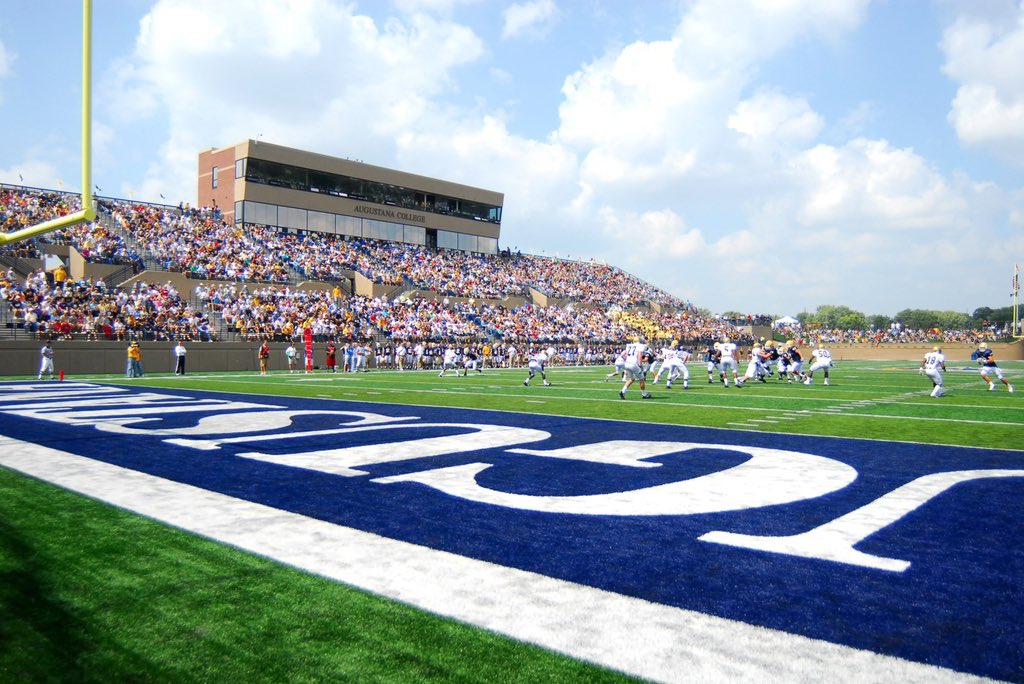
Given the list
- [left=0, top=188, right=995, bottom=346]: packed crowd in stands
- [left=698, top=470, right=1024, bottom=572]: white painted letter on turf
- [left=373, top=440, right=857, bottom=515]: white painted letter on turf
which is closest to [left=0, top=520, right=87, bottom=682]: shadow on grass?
[left=373, top=440, right=857, bottom=515]: white painted letter on turf

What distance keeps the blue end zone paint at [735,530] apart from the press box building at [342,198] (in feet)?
125

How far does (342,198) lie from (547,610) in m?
47.8

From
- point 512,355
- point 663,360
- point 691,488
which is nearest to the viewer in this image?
point 691,488

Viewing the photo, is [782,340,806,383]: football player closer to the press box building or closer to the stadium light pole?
the stadium light pole

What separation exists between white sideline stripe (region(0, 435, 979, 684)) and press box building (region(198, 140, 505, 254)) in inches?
1661

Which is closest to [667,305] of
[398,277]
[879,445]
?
[398,277]


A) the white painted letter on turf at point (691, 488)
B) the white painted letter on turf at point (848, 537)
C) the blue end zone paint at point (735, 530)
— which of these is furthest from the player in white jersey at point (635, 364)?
the white painted letter on turf at point (848, 537)

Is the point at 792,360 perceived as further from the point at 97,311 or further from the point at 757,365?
the point at 97,311

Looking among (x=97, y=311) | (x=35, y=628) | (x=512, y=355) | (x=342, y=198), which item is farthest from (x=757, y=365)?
(x=342, y=198)

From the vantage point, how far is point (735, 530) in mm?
5219

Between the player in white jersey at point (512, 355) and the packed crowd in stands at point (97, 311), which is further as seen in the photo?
the player in white jersey at point (512, 355)

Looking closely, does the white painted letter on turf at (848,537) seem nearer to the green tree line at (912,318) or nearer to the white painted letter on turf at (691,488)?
the white painted letter on turf at (691,488)

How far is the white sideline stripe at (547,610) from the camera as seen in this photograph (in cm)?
302

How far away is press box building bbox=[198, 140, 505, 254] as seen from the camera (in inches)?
1750
